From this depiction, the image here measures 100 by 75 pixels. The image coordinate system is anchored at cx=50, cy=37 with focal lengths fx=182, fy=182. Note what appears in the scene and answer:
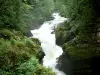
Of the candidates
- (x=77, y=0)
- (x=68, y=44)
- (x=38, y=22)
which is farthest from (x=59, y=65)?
(x=38, y=22)

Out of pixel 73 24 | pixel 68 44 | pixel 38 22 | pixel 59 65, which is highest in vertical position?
pixel 38 22

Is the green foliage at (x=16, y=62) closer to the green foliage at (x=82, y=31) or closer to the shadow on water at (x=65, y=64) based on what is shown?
the shadow on water at (x=65, y=64)

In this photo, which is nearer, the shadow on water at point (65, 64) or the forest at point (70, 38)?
the forest at point (70, 38)

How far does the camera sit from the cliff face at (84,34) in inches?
623

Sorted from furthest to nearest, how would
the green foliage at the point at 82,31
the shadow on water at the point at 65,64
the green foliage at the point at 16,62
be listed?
1. the green foliage at the point at 82,31
2. the shadow on water at the point at 65,64
3. the green foliage at the point at 16,62

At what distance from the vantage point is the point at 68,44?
17594mm

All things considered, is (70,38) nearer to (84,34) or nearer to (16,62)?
(84,34)

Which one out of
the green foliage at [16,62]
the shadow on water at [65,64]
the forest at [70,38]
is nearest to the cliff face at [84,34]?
the forest at [70,38]

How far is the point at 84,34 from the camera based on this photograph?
1714cm

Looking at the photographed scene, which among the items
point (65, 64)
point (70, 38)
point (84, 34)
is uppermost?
point (70, 38)

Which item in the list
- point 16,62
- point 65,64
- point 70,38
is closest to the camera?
point 16,62

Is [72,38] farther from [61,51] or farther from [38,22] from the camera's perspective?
[38,22]

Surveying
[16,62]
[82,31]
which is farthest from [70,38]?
[16,62]

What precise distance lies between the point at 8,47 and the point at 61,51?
886cm
